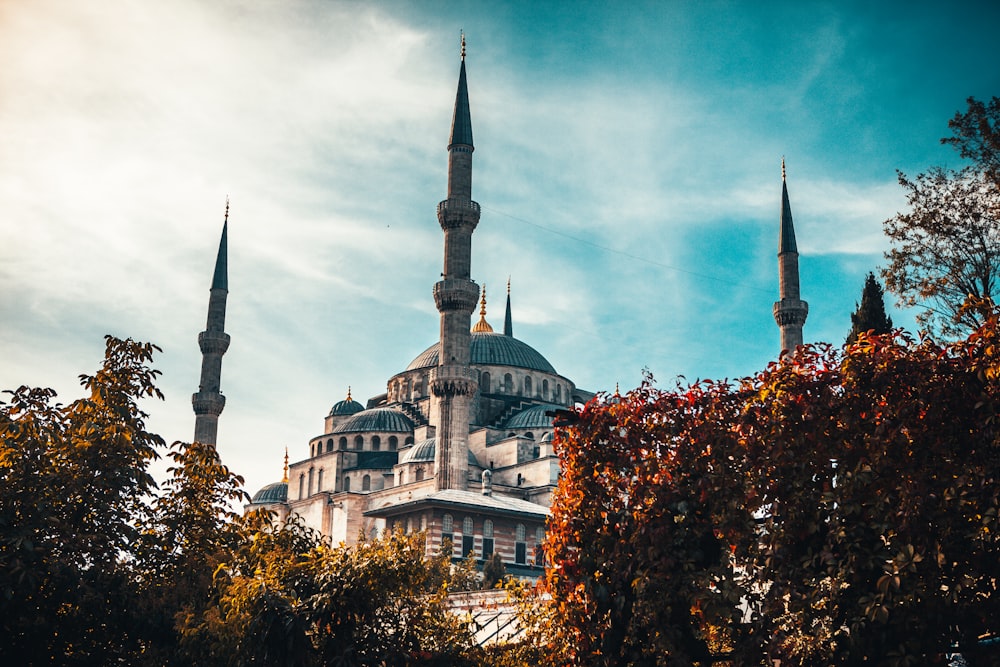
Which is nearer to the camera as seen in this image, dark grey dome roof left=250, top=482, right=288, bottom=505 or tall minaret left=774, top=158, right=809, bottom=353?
tall minaret left=774, top=158, right=809, bottom=353

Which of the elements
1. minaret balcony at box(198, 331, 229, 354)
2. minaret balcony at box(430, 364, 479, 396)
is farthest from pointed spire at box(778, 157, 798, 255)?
minaret balcony at box(198, 331, 229, 354)

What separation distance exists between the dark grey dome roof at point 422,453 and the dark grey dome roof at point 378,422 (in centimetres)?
538

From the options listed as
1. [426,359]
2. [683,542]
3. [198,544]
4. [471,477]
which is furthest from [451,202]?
[683,542]

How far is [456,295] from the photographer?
42.6m

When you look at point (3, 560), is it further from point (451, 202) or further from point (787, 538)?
point (451, 202)

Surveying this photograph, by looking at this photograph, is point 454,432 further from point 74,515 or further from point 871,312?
point 74,515

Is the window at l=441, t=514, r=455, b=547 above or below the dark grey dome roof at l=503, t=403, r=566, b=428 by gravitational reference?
below

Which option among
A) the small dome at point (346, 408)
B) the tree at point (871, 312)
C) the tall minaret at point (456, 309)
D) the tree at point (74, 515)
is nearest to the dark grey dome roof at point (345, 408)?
the small dome at point (346, 408)

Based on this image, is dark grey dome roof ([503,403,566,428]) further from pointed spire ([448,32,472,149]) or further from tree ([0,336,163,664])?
tree ([0,336,163,664])

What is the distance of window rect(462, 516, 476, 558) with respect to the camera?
3988cm

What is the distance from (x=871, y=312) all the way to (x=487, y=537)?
58.8 ft

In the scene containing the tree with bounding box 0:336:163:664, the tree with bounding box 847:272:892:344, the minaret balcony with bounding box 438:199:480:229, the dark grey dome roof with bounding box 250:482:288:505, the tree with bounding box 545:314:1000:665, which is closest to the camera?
the tree with bounding box 545:314:1000:665

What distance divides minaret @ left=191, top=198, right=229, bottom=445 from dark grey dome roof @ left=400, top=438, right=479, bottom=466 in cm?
896

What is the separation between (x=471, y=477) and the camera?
170ft
